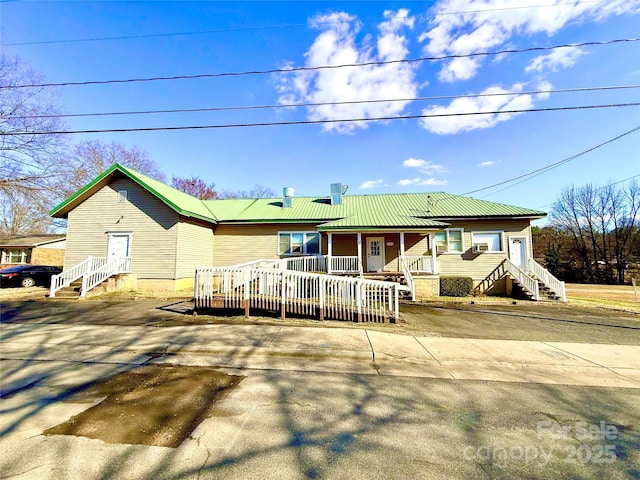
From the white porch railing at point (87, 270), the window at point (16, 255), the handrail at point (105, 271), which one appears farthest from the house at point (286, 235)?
the window at point (16, 255)

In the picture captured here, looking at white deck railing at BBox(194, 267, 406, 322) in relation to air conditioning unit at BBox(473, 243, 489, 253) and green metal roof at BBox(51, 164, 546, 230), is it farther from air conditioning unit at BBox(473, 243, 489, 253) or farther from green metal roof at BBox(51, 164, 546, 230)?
air conditioning unit at BBox(473, 243, 489, 253)

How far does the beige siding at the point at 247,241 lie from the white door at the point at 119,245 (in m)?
4.77

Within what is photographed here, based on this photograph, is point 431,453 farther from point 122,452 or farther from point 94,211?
Answer: point 94,211

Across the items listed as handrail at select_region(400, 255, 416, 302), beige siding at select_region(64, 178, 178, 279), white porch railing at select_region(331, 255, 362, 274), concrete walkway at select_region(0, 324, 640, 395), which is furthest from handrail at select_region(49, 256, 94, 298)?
handrail at select_region(400, 255, 416, 302)

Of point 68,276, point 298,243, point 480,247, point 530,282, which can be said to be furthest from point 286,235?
point 530,282

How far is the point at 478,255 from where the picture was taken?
51.8ft

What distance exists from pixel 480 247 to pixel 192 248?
55.8ft

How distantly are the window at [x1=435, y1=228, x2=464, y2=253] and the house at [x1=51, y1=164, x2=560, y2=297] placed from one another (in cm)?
6

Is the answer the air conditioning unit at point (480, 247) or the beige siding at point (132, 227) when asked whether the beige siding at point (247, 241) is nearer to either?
the beige siding at point (132, 227)

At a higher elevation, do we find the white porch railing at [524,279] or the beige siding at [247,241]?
the beige siding at [247,241]

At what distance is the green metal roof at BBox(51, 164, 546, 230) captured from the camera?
47.8 ft

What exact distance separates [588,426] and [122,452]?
531 centimetres

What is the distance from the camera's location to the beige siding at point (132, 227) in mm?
14656

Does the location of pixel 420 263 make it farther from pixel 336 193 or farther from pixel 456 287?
pixel 336 193
